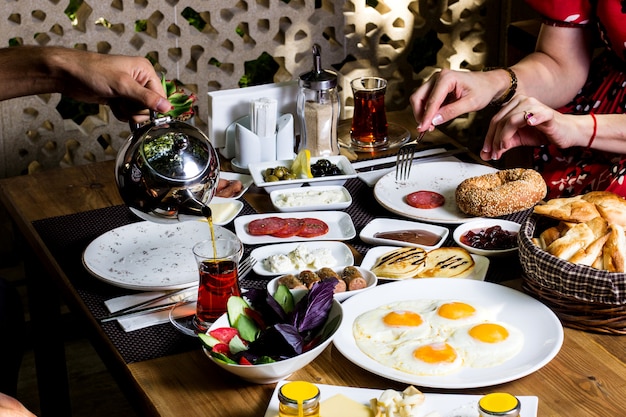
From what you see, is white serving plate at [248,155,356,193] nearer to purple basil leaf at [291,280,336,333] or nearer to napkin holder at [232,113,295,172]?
napkin holder at [232,113,295,172]

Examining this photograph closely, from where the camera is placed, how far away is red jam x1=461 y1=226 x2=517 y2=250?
76.1 inches

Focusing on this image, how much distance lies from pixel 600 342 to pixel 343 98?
2.45 m

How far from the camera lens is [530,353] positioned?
154cm

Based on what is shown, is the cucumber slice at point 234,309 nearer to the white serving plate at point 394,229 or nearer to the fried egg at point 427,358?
the fried egg at point 427,358

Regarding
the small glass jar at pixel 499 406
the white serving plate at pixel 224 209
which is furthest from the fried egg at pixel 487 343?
the white serving plate at pixel 224 209

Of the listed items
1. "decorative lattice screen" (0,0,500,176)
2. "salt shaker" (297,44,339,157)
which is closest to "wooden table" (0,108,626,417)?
"salt shaker" (297,44,339,157)

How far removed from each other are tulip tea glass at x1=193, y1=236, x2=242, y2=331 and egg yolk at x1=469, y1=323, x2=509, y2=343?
44 centimetres

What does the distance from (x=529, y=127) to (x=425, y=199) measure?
1.05 feet

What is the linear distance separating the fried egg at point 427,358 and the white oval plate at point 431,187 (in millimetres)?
612

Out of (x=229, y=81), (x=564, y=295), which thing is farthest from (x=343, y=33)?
(x=564, y=295)

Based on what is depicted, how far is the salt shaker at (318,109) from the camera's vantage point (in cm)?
246

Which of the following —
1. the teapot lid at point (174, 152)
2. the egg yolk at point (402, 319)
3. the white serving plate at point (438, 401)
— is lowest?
the white serving plate at point (438, 401)

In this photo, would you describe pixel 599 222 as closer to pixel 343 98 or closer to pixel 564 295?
pixel 564 295

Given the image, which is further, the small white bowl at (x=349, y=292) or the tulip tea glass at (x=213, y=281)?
the small white bowl at (x=349, y=292)
